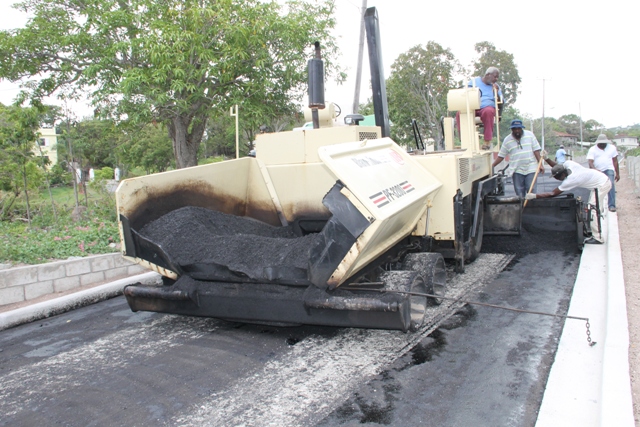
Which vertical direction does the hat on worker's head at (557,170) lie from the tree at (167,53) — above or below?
below

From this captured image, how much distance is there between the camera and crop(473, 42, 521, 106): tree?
25.6m

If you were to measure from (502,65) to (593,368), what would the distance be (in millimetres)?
25084

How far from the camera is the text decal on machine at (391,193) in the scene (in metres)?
3.41

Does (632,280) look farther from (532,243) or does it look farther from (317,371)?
(317,371)

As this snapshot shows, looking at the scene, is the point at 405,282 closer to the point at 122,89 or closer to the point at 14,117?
the point at 122,89

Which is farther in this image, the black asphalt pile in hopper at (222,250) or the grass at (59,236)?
the grass at (59,236)

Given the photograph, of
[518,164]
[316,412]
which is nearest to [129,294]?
[316,412]

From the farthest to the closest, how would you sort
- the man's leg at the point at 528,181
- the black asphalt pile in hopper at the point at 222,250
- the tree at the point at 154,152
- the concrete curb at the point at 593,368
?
1. the tree at the point at 154,152
2. the man's leg at the point at 528,181
3. the black asphalt pile in hopper at the point at 222,250
4. the concrete curb at the point at 593,368

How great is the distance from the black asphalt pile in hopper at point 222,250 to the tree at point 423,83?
17.7 m

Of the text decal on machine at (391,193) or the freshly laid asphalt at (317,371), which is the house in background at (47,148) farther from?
the text decal on machine at (391,193)

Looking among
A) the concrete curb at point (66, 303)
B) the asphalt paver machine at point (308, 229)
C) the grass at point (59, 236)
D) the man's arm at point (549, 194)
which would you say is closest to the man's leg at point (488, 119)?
the asphalt paver machine at point (308, 229)

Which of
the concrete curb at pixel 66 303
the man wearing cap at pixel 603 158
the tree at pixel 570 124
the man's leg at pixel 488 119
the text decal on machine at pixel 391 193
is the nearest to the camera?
the text decal on machine at pixel 391 193

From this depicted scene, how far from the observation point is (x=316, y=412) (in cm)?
285

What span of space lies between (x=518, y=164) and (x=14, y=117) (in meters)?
8.28
